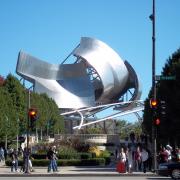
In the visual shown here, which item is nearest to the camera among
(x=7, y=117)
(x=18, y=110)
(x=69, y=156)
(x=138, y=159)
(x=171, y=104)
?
(x=138, y=159)

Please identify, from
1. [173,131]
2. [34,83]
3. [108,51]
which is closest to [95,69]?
[108,51]

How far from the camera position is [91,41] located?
131125mm

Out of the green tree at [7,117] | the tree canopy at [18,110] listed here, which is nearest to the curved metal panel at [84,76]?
the tree canopy at [18,110]

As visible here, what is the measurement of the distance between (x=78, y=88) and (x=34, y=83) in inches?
498

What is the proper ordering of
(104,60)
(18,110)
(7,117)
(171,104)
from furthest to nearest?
(104,60)
(18,110)
(7,117)
(171,104)

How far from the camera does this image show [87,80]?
138250 mm

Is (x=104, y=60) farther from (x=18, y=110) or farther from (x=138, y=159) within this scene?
(x=138, y=159)

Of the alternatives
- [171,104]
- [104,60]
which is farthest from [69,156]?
[104,60]

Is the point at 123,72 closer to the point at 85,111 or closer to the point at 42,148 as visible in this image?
the point at 85,111

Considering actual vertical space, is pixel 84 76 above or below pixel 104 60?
below

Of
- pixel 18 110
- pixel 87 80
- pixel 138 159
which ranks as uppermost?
pixel 87 80

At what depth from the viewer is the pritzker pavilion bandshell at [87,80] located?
428 ft

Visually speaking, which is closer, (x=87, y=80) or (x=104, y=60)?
(x=104, y=60)

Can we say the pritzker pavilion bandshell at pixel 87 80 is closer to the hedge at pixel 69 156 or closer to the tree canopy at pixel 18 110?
the tree canopy at pixel 18 110
